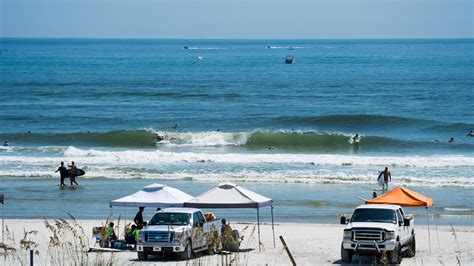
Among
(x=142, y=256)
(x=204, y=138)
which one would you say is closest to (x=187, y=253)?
(x=142, y=256)

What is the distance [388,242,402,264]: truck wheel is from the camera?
722 inches

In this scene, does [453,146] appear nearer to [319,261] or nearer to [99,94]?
[319,261]

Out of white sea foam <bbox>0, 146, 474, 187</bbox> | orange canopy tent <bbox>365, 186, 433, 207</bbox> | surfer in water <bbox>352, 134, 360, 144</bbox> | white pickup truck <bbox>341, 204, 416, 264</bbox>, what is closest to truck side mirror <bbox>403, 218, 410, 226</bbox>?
white pickup truck <bbox>341, 204, 416, 264</bbox>

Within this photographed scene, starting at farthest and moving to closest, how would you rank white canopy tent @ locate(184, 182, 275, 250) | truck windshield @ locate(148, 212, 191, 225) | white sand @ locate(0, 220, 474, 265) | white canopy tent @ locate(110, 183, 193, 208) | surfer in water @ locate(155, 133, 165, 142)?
surfer in water @ locate(155, 133, 165, 142) → white canopy tent @ locate(110, 183, 193, 208) → white canopy tent @ locate(184, 182, 275, 250) → truck windshield @ locate(148, 212, 191, 225) → white sand @ locate(0, 220, 474, 265)

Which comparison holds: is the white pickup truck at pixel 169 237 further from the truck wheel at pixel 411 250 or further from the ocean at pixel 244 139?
the ocean at pixel 244 139

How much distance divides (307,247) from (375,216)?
9.99ft

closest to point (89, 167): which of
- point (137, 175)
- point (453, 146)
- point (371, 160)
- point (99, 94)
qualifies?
point (137, 175)

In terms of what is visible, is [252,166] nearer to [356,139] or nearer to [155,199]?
[356,139]

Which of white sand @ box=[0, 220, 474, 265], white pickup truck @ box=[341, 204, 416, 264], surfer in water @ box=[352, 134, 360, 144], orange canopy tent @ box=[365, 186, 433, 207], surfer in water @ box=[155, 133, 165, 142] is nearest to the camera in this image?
white pickup truck @ box=[341, 204, 416, 264]

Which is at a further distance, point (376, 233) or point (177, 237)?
point (177, 237)

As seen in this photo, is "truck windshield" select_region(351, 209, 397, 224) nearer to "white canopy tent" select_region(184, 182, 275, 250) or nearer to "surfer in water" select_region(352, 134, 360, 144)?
"white canopy tent" select_region(184, 182, 275, 250)

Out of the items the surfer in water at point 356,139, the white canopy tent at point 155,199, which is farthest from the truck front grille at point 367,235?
the surfer in water at point 356,139

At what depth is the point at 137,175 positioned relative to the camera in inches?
1505

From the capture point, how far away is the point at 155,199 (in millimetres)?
21828
